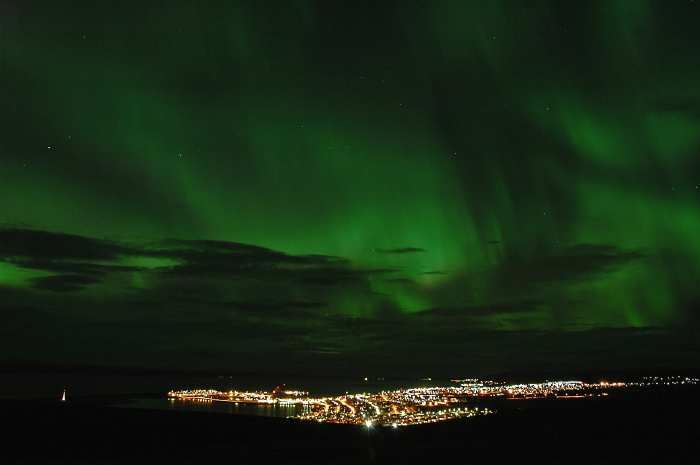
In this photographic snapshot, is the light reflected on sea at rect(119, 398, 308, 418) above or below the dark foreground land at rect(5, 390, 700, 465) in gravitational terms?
above

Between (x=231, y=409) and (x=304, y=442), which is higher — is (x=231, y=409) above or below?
above

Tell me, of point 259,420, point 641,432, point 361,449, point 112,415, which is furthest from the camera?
point 112,415

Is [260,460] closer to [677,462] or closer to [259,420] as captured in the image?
[677,462]

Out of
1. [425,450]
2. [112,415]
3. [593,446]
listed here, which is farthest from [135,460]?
[112,415]

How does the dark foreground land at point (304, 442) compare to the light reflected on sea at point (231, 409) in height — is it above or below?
below

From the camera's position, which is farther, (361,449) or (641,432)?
(641,432)

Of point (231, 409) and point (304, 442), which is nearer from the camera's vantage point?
point (304, 442)

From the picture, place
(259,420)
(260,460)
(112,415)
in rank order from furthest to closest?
(112,415)
(259,420)
(260,460)

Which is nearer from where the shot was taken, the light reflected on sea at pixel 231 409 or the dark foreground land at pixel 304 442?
the dark foreground land at pixel 304 442
